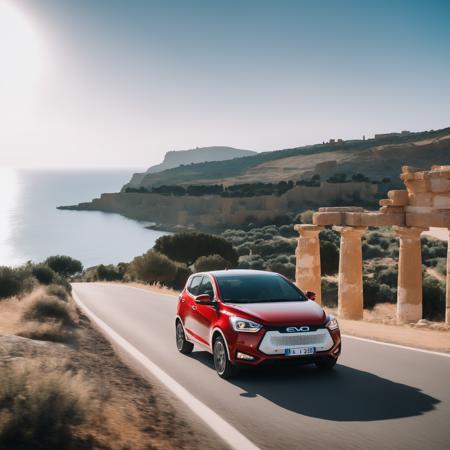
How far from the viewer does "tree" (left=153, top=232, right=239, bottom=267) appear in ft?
210

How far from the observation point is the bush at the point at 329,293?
142 feet

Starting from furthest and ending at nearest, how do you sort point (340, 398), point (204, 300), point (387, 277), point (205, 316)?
point (387, 277) < point (205, 316) < point (204, 300) < point (340, 398)

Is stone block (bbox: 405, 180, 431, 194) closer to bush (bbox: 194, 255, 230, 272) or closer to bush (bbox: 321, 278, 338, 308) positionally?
bush (bbox: 321, 278, 338, 308)

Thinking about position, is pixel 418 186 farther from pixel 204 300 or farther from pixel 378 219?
pixel 204 300

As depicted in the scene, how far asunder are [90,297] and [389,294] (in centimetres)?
2373

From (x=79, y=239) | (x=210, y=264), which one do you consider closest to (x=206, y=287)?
(x=210, y=264)

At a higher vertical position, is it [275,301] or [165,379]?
[275,301]

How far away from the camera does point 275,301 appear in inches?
399

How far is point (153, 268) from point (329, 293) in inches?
601

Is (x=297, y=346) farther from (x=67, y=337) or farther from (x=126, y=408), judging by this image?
(x=67, y=337)

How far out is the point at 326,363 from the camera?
9.58m

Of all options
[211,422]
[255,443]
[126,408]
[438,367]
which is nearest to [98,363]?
[126,408]

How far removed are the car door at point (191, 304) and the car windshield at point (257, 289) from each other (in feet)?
2.74

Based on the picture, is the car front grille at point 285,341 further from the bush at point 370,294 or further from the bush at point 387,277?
the bush at point 387,277
